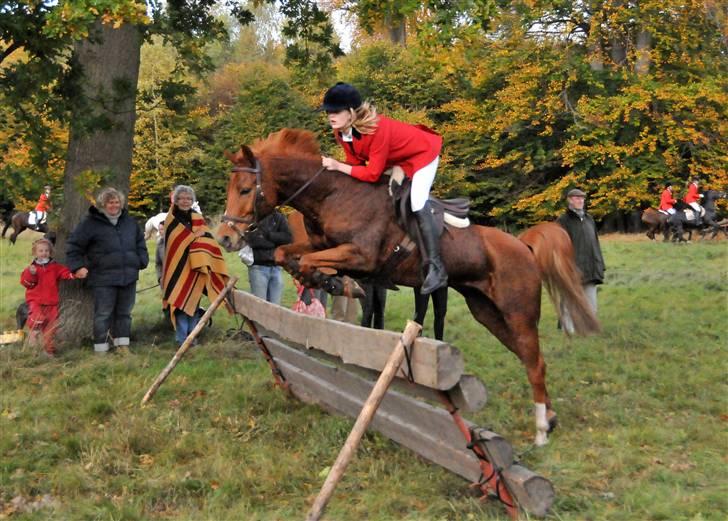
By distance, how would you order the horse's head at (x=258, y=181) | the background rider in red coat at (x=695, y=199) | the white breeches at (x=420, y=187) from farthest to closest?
the background rider in red coat at (x=695, y=199), the white breeches at (x=420, y=187), the horse's head at (x=258, y=181)

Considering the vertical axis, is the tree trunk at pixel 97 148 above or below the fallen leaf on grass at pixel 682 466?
above

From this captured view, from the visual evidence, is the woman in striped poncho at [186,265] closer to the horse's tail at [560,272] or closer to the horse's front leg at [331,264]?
the horse's front leg at [331,264]

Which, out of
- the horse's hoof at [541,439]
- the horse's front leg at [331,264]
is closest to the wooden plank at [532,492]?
the horse's hoof at [541,439]

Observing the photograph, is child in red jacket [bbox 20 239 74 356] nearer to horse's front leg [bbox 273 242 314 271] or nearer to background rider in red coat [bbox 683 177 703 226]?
horse's front leg [bbox 273 242 314 271]

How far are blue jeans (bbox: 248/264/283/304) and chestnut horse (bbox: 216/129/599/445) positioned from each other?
3.63 metres

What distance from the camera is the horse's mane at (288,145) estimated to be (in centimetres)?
604

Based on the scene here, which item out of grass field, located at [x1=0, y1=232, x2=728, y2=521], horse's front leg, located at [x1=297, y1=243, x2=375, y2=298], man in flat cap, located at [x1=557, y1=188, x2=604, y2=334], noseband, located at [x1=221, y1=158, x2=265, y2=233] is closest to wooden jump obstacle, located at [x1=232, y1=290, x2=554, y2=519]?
grass field, located at [x1=0, y1=232, x2=728, y2=521]

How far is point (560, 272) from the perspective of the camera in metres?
6.91

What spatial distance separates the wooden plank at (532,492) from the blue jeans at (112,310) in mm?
5544

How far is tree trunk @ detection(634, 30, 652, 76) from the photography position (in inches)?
1096

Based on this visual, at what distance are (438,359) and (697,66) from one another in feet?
89.7

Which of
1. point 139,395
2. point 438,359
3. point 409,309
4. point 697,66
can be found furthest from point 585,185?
point 438,359

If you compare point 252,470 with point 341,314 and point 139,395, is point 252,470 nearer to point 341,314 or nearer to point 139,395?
point 139,395

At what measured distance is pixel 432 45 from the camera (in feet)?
27.5
